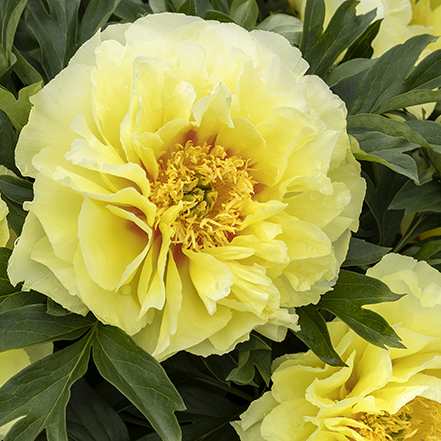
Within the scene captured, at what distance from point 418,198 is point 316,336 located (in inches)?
10.1

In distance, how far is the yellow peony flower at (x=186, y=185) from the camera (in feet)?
1.42

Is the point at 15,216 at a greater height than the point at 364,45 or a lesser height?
lesser

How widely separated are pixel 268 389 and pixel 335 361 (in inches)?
5.1

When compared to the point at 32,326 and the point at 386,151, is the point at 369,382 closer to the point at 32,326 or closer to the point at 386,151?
the point at 386,151

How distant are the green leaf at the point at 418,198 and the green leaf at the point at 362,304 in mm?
150

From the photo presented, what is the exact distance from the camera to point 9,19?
A: 1.78 feet

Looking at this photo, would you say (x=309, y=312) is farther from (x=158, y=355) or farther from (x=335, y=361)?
(x=158, y=355)

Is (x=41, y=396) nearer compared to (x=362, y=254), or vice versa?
(x=41, y=396)

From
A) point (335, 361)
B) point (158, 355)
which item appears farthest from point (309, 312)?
point (158, 355)

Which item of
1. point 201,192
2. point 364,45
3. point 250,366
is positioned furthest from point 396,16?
point 250,366

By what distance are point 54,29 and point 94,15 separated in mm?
52

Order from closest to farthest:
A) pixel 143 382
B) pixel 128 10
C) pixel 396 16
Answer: pixel 143 382, pixel 128 10, pixel 396 16

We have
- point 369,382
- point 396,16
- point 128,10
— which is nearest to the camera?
point 369,382

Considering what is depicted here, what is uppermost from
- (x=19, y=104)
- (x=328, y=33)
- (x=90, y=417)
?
(x=328, y=33)
